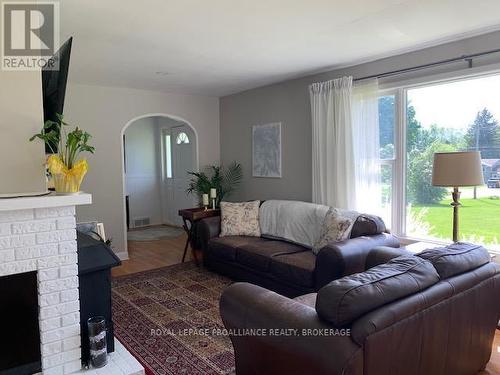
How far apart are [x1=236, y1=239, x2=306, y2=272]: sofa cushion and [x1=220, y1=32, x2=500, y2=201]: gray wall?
0.85 metres

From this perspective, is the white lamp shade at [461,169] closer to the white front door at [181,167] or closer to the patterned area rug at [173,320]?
the patterned area rug at [173,320]

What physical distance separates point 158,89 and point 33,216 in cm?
352

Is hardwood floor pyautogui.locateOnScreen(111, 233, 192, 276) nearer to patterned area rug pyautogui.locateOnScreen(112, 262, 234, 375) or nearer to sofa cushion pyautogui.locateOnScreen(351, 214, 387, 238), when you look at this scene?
patterned area rug pyautogui.locateOnScreen(112, 262, 234, 375)

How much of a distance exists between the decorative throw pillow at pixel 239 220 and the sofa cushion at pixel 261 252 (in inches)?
15.6

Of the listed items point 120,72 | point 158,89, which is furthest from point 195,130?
point 120,72

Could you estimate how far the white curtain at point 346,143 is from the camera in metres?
3.77

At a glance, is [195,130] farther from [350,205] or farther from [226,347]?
[226,347]

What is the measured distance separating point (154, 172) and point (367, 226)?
5.27 m

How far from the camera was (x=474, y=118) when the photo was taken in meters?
3.21

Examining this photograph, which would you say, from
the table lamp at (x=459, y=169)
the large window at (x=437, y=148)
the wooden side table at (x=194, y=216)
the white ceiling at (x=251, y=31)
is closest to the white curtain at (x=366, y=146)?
the large window at (x=437, y=148)

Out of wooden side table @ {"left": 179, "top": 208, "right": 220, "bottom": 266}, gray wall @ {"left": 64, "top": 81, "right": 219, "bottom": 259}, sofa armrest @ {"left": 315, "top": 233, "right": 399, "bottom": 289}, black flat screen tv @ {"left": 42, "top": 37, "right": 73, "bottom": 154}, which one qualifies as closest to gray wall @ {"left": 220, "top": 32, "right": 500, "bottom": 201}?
wooden side table @ {"left": 179, "top": 208, "right": 220, "bottom": 266}

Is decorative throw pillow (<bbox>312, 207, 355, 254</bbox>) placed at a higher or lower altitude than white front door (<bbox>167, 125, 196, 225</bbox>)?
lower

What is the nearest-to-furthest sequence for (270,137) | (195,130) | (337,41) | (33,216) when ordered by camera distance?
(33,216) → (337,41) → (270,137) → (195,130)

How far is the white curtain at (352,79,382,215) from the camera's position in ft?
12.3
